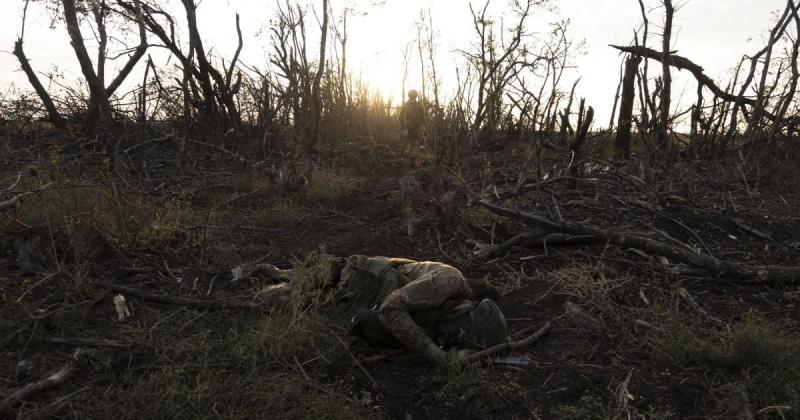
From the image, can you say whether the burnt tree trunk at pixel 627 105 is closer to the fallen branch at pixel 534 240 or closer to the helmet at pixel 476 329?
the fallen branch at pixel 534 240

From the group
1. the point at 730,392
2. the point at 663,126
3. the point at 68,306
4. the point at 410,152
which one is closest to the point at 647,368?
the point at 730,392

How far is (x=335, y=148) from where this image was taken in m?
10.7

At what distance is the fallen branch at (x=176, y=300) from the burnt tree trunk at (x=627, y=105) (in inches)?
293

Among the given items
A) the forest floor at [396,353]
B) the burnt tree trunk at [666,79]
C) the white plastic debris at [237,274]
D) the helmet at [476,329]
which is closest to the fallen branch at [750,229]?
the forest floor at [396,353]

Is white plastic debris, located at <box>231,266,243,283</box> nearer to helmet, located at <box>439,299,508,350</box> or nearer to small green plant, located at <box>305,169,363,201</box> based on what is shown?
helmet, located at <box>439,299,508,350</box>

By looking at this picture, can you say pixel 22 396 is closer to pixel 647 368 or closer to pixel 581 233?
pixel 647 368

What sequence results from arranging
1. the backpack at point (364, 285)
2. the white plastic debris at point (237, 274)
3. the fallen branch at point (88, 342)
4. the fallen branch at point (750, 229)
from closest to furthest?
the fallen branch at point (88, 342), the backpack at point (364, 285), the white plastic debris at point (237, 274), the fallen branch at point (750, 229)

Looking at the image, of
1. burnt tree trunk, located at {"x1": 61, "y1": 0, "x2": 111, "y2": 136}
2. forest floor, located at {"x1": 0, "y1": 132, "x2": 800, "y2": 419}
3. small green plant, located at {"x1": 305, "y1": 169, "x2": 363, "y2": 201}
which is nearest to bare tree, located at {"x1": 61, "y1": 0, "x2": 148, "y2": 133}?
burnt tree trunk, located at {"x1": 61, "y1": 0, "x2": 111, "y2": 136}

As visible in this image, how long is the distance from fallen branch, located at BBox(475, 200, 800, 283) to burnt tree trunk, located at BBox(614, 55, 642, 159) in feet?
16.6

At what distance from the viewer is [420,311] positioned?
3119mm

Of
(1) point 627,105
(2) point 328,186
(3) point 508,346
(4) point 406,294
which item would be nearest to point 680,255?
(3) point 508,346

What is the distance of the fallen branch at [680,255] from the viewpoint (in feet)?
12.9

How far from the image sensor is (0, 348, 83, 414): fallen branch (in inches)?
95.6

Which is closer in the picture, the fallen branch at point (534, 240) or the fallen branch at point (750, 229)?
the fallen branch at point (534, 240)
